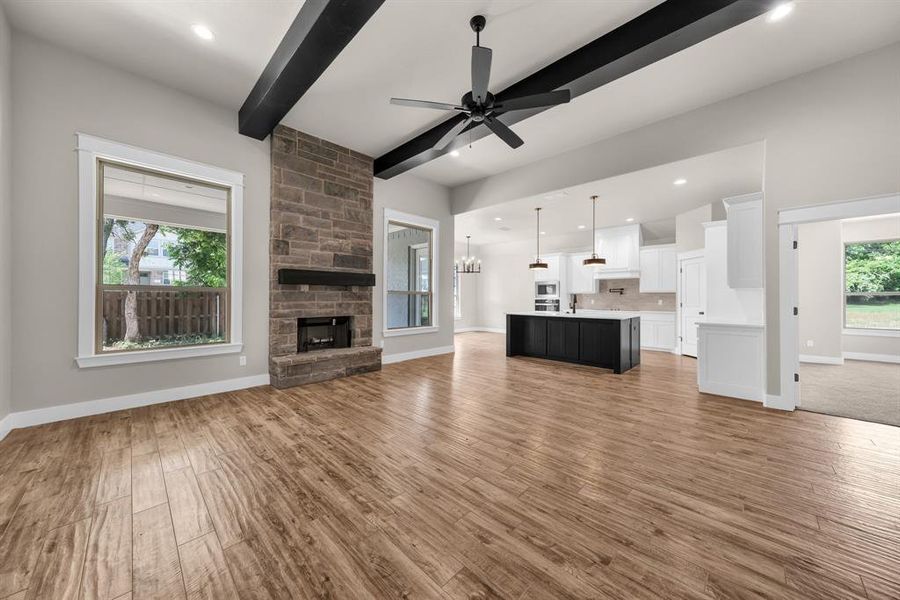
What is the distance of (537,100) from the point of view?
283 centimetres

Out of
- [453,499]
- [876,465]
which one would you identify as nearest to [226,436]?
[453,499]

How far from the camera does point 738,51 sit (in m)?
2.95

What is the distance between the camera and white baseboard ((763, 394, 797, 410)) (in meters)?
3.42

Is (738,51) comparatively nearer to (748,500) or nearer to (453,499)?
(748,500)

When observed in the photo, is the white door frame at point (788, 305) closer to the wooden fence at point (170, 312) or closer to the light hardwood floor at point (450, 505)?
the light hardwood floor at point (450, 505)

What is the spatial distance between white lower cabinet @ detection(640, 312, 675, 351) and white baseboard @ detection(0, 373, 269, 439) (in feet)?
25.7

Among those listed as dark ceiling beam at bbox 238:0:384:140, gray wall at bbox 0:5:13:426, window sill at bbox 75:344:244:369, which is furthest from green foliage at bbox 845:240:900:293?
gray wall at bbox 0:5:13:426

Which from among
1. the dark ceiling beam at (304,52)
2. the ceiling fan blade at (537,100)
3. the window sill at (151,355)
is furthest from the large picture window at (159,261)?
the ceiling fan blade at (537,100)

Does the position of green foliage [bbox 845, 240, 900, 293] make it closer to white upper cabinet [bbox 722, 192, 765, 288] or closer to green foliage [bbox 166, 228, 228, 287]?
white upper cabinet [bbox 722, 192, 765, 288]

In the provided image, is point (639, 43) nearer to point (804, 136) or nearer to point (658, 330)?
point (804, 136)

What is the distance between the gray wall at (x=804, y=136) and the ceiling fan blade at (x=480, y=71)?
8.46 ft

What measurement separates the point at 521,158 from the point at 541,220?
2.77 metres

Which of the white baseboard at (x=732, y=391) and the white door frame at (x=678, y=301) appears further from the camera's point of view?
the white door frame at (x=678, y=301)

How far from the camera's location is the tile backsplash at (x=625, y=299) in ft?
25.5
